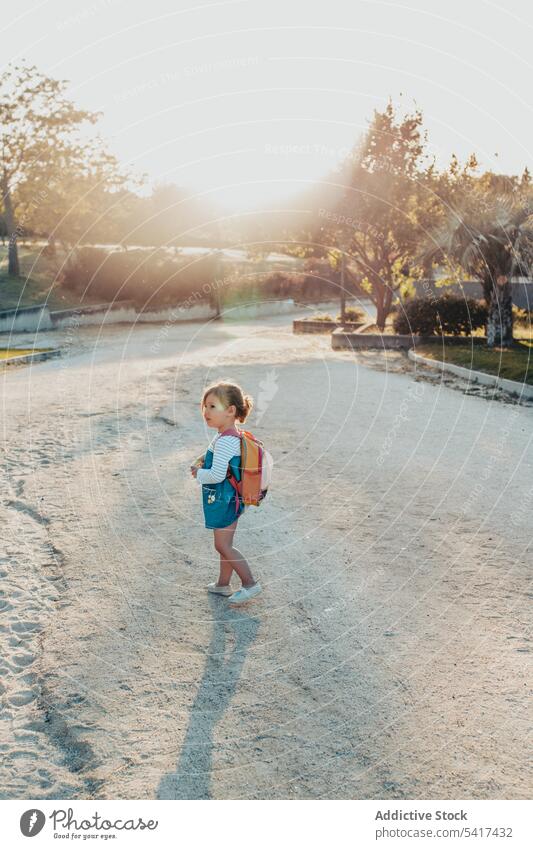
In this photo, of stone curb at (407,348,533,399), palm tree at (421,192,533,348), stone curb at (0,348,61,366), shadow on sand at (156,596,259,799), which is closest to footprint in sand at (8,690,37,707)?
shadow on sand at (156,596,259,799)

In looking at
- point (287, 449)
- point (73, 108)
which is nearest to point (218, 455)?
point (287, 449)

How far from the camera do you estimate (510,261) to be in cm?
2277

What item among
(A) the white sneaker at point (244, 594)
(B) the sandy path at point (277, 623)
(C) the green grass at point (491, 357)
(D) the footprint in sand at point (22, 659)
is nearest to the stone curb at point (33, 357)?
(B) the sandy path at point (277, 623)

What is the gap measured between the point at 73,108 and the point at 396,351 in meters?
20.5

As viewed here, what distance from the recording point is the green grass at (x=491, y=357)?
17266 mm

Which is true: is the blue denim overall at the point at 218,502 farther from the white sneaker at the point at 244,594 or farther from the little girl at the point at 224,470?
the white sneaker at the point at 244,594

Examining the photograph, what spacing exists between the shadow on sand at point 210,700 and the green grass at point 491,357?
479 inches

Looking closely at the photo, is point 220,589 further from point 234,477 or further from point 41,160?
point 41,160

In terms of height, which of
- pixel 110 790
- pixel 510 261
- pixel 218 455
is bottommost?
pixel 110 790

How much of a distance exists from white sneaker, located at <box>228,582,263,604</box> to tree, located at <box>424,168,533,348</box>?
60.8 ft

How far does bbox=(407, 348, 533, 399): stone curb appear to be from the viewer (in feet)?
50.6

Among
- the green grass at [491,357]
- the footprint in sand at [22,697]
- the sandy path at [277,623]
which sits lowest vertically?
the footprint in sand at [22,697]

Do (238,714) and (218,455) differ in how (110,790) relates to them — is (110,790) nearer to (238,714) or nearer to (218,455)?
(238,714)

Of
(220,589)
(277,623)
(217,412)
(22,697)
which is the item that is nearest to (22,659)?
(22,697)
